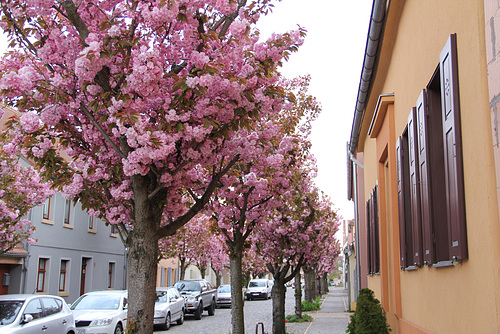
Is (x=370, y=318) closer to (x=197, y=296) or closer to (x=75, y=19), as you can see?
(x=75, y=19)

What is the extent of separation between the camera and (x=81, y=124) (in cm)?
716

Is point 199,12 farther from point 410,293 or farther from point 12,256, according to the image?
point 12,256

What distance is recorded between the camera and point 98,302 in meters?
17.3

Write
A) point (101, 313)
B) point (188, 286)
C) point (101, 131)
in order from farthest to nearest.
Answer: point (188, 286)
point (101, 313)
point (101, 131)

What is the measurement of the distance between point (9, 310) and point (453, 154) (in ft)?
34.7

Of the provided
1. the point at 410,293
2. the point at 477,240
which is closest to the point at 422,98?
the point at 477,240

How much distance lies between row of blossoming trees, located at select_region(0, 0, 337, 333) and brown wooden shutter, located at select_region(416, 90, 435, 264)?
7.23ft

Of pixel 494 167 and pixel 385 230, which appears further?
pixel 385 230

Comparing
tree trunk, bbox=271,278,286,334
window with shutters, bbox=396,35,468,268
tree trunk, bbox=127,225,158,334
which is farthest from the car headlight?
window with shutters, bbox=396,35,468,268

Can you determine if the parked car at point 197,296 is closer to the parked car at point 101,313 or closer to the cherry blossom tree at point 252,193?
the parked car at point 101,313

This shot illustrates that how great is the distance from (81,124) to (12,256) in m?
17.3

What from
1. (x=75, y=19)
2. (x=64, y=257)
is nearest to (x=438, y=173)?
(x=75, y=19)

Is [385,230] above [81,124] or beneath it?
beneath

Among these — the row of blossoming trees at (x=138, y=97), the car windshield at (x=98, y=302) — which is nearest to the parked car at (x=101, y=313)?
the car windshield at (x=98, y=302)
